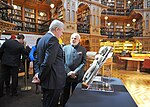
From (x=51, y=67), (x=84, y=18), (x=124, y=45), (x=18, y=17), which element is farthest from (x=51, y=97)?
(x=124, y=45)

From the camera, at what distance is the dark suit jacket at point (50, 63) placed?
62.4 inches

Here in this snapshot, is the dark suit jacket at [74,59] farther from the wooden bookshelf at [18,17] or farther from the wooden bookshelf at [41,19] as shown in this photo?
the wooden bookshelf at [41,19]

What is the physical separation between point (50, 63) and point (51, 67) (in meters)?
0.07

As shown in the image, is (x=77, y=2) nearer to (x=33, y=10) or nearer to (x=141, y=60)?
(x=33, y=10)

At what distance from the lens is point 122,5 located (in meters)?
17.7

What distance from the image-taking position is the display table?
1.20 metres

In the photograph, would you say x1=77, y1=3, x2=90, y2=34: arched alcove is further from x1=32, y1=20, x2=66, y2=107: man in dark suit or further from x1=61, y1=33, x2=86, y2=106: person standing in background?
→ x1=32, y1=20, x2=66, y2=107: man in dark suit

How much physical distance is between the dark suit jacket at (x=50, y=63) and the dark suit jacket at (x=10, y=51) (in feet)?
6.15

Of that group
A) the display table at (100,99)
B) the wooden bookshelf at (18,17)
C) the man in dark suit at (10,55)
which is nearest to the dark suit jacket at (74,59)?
the display table at (100,99)

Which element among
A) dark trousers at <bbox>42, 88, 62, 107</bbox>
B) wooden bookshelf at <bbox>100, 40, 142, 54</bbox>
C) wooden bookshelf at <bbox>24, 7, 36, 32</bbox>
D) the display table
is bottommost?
dark trousers at <bbox>42, 88, 62, 107</bbox>

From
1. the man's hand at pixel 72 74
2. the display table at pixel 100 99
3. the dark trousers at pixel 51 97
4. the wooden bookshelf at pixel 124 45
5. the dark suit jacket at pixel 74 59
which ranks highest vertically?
the wooden bookshelf at pixel 124 45

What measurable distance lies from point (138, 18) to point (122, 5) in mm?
2299

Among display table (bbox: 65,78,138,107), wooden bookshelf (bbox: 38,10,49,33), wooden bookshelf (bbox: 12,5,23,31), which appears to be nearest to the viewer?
display table (bbox: 65,78,138,107)

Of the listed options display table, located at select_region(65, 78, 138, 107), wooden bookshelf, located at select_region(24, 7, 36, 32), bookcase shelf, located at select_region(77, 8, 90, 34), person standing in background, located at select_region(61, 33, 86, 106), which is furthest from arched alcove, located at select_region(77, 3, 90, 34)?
display table, located at select_region(65, 78, 138, 107)
